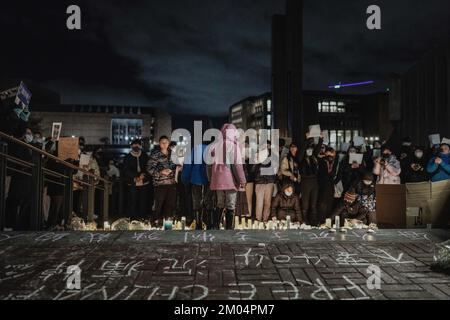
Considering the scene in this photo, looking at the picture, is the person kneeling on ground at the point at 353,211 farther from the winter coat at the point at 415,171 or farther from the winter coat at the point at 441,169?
the winter coat at the point at 441,169

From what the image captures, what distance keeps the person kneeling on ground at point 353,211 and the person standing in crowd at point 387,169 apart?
1.00 metres

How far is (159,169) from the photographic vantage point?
8.24 metres

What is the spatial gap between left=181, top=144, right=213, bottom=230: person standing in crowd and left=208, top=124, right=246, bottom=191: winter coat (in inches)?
26.3

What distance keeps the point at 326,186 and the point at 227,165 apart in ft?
10.3

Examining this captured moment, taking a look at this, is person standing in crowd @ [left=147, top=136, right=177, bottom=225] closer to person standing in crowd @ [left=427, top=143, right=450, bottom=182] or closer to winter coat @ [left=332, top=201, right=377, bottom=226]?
winter coat @ [left=332, top=201, right=377, bottom=226]

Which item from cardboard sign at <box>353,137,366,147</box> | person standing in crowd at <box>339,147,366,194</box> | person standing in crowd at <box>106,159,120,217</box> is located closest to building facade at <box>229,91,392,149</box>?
person standing in crowd at <box>106,159,120,217</box>

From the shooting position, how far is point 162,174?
8234mm

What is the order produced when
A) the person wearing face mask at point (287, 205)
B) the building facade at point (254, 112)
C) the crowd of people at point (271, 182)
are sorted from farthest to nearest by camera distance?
the building facade at point (254, 112)
the person wearing face mask at point (287, 205)
the crowd of people at point (271, 182)

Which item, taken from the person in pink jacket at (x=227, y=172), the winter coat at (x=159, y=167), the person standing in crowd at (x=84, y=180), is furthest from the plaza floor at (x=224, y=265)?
the person standing in crowd at (x=84, y=180)

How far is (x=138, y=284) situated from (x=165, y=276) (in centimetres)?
32

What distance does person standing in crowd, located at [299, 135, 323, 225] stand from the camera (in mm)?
9008

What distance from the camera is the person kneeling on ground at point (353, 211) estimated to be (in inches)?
337
